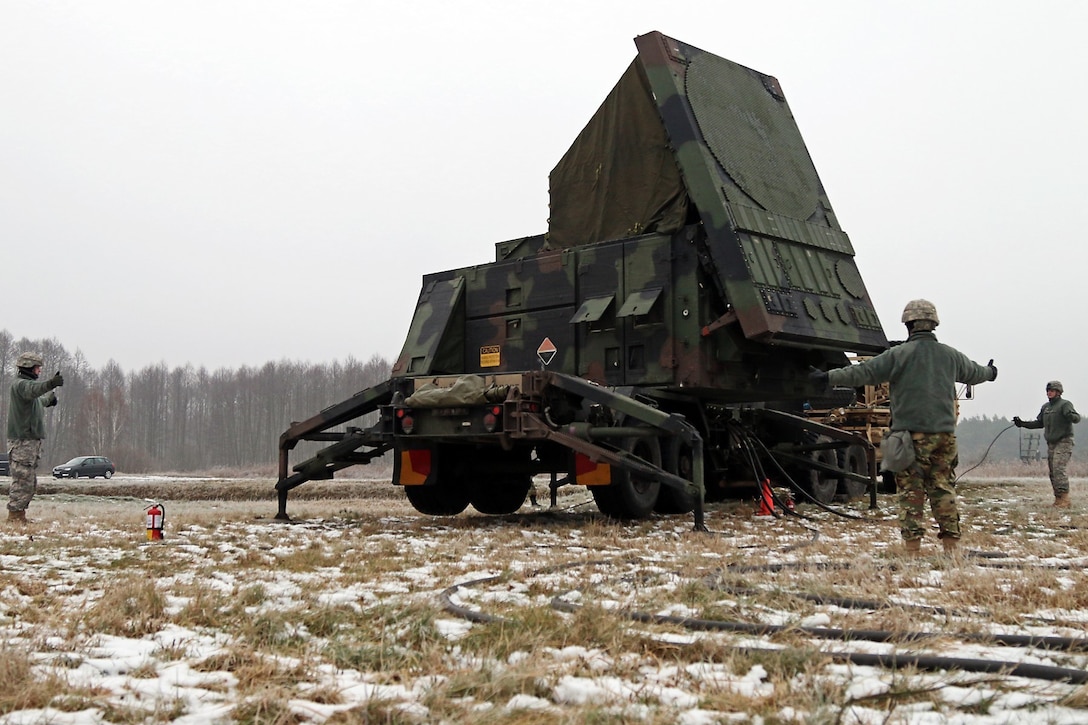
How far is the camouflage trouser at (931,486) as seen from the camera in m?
6.97

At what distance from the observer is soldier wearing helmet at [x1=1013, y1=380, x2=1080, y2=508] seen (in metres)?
13.5

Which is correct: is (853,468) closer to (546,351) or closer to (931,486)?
(546,351)

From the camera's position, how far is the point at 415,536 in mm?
8664

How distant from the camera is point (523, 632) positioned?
12.5 feet

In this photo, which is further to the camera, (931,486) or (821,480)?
(821,480)

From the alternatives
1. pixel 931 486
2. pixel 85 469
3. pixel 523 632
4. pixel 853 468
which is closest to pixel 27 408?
pixel 523 632

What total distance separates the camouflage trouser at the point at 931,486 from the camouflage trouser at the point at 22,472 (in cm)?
775

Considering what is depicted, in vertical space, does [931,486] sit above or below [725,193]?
below

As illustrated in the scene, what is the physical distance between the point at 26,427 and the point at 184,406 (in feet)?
255

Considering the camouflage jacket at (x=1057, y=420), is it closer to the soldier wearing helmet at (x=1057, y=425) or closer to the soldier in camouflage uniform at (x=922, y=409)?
the soldier wearing helmet at (x=1057, y=425)

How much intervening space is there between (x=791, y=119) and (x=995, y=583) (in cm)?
846

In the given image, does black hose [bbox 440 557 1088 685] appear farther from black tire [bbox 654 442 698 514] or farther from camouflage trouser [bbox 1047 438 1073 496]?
camouflage trouser [bbox 1047 438 1073 496]

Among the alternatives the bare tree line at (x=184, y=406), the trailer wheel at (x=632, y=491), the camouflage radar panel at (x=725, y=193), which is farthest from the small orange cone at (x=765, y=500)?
the bare tree line at (x=184, y=406)

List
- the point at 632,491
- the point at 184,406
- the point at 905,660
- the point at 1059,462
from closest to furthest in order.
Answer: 1. the point at 905,660
2. the point at 632,491
3. the point at 1059,462
4. the point at 184,406
